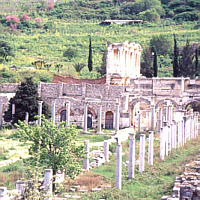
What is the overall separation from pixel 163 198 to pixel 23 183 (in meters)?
4.93

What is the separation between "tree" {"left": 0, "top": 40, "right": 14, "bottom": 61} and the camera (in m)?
67.2

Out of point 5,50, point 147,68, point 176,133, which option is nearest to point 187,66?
point 147,68

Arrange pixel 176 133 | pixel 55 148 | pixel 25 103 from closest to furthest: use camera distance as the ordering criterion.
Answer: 1. pixel 55 148
2. pixel 176 133
3. pixel 25 103

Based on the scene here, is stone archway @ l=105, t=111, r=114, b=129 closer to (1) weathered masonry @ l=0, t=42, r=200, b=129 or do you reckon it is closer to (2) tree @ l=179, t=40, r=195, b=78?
(1) weathered masonry @ l=0, t=42, r=200, b=129

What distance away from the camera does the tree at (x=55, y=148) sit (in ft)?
67.2

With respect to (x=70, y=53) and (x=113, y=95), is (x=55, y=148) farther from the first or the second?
(x=70, y=53)

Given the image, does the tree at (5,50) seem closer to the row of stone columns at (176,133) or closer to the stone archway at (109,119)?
the stone archway at (109,119)

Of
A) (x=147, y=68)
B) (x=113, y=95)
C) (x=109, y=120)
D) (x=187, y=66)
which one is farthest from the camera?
(x=147, y=68)

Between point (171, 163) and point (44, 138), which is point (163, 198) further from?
point (171, 163)

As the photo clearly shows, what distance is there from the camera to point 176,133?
31.8 meters

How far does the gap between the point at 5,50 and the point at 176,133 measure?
4127cm

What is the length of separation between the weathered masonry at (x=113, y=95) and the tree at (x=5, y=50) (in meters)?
17.4

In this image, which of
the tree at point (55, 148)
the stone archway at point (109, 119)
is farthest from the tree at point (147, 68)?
the tree at point (55, 148)

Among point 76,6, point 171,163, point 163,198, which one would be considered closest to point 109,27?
point 76,6
